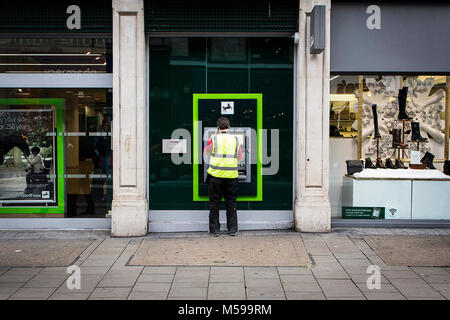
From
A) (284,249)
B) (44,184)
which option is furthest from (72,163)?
(284,249)

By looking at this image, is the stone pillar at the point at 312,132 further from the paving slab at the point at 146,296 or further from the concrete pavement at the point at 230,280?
the paving slab at the point at 146,296

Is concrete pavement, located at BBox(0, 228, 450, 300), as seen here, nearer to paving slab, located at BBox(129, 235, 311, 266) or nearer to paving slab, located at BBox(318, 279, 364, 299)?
paving slab, located at BBox(318, 279, 364, 299)

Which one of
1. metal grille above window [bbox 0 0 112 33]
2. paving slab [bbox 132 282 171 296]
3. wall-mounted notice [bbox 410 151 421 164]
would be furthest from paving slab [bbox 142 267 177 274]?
wall-mounted notice [bbox 410 151 421 164]

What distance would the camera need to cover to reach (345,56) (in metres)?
8.66

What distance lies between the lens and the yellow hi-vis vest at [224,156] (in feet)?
26.3

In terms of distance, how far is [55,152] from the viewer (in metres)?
8.98

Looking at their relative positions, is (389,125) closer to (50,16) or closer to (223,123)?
(223,123)

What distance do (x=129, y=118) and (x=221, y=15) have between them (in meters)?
2.34

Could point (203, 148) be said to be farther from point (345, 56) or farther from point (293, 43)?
point (345, 56)

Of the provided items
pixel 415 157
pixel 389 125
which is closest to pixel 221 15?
pixel 389 125

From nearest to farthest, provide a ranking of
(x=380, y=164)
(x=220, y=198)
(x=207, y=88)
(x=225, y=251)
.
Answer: (x=225, y=251)
(x=220, y=198)
(x=207, y=88)
(x=380, y=164)

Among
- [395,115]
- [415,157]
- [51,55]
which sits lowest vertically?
[415,157]

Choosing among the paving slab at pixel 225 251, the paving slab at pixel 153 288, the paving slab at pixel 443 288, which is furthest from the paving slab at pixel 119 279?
the paving slab at pixel 443 288

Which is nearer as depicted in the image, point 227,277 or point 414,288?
point 414,288
